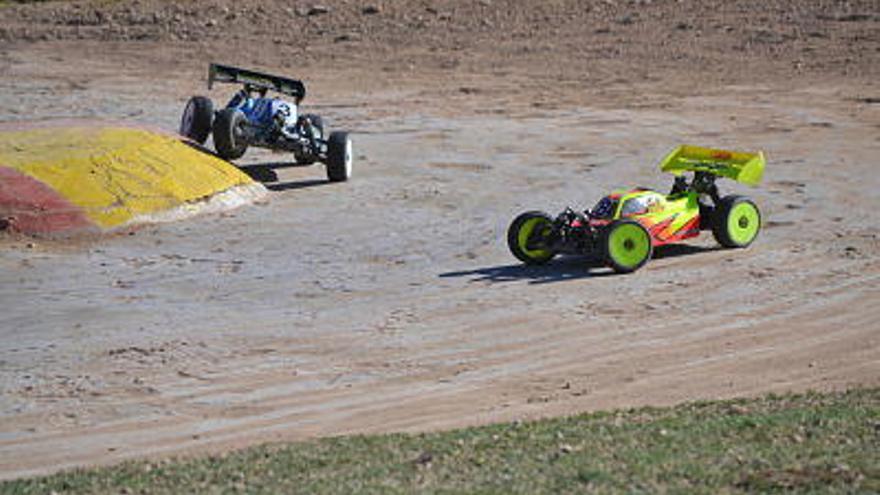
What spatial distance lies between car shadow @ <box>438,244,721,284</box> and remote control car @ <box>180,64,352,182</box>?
19.7 feet

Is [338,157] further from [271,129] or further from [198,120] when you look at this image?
[198,120]

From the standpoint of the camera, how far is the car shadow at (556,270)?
59.2 ft

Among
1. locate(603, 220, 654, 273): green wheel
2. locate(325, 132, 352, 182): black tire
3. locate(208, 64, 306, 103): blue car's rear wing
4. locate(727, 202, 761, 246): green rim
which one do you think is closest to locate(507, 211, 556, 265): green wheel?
locate(603, 220, 654, 273): green wheel

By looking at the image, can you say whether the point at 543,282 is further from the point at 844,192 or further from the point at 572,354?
the point at 844,192

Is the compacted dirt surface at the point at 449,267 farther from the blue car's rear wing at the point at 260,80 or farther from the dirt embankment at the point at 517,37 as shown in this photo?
the blue car's rear wing at the point at 260,80

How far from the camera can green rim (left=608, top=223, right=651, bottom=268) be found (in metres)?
17.8

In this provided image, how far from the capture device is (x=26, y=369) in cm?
1466

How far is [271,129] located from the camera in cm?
2459

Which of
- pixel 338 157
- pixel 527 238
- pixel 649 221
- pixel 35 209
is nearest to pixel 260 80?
pixel 338 157

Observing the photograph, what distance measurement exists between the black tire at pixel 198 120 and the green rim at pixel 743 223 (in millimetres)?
9406

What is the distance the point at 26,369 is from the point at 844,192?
39.9 feet

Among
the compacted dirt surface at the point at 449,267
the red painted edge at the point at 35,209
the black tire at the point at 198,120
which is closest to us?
the compacted dirt surface at the point at 449,267

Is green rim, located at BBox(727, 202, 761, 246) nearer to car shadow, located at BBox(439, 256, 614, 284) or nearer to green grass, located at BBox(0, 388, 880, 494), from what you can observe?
car shadow, located at BBox(439, 256, 614, 284)

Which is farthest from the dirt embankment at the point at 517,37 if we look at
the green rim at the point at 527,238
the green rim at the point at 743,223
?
the green rim at the point at 527,238
